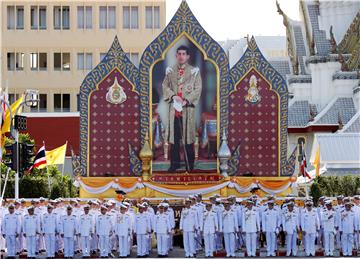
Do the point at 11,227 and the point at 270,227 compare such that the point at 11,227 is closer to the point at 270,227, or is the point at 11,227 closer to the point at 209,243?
the point at 209,243

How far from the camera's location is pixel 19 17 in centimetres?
6278

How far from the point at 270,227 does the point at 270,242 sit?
422mm

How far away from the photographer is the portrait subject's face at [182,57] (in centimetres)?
3250

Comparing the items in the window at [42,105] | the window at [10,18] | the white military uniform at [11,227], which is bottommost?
the white military uniform at [11,227]

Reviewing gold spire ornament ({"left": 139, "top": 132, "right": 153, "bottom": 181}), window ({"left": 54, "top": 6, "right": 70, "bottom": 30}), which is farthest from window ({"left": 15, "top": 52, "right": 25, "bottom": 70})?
gold spire ornament ({"left": 139, "top": 132, "right": 153, "bottom": 181})

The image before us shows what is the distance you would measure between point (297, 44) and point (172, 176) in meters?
27.7

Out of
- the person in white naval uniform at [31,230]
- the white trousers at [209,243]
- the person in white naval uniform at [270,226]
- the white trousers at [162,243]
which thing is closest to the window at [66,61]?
the person in white naval uniform at [31,230]

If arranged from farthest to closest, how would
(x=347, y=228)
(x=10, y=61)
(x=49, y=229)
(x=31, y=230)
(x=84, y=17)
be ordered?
1. (x=84, y=17)
2. (x=10, y=61)
3. (x=347, y=228)
4. (x=49, y=229)
5. (x=31, y=230)

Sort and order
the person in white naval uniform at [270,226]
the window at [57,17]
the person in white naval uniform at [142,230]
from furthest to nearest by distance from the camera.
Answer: the window at [57,17] < the person in white naval uniform at [142,230] < the person in white naval uniform at [270,226]

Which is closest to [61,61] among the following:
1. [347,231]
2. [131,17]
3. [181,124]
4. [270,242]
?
[131,17]

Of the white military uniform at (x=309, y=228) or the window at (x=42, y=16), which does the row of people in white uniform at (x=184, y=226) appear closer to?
the white military uniform at (x=309, y=228)

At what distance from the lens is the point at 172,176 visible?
32062 millimetres

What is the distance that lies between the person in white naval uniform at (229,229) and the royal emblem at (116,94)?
288 inches

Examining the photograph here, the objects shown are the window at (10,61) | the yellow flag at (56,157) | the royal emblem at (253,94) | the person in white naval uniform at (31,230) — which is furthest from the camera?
the window at (10,61)
